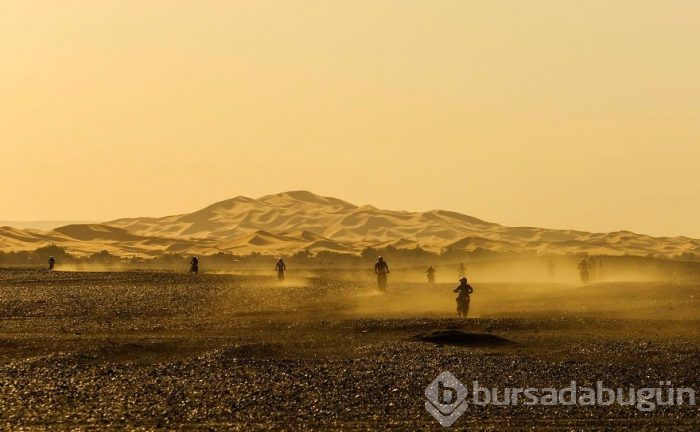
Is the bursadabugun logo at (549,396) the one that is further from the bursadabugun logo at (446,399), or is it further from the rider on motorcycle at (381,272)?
the rider on motorcycle at (381,272)

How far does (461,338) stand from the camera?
28094mm

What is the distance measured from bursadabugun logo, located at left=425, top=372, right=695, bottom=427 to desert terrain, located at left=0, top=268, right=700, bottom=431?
0.84ft

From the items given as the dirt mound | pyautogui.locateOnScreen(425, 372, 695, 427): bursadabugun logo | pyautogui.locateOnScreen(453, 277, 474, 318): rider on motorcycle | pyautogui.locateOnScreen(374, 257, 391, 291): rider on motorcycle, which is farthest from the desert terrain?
pyautogui.locateOnScreen(374, 257, 391, 291): rider on motorcycle

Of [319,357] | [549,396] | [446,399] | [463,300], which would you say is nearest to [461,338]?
[319,357]

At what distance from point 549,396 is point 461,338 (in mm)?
8759

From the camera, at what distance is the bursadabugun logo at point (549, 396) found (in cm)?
1858

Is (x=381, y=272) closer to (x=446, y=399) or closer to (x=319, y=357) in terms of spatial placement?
(x=319, y=357)

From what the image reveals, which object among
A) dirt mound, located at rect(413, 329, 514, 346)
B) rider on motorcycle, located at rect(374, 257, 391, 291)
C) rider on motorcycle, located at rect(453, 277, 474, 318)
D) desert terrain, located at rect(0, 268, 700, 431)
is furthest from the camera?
Answer: rider on motorcycle, located at rect(374, 257, 391, 291)

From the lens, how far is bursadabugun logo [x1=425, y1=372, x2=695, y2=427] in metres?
18.6

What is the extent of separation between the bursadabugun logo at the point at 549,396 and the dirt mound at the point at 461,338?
22.4ft

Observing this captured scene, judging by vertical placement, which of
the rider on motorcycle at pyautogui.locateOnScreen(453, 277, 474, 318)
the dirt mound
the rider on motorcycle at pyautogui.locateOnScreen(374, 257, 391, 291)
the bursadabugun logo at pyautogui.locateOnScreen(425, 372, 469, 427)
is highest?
the rider on motorcycle at pyautogui.locateOnScreen(374, 257, 391, 291)

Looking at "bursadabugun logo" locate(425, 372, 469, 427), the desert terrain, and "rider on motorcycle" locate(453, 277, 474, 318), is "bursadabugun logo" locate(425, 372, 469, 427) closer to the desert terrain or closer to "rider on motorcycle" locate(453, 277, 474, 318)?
the desert terrain

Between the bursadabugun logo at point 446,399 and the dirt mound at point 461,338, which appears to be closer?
the bursadabugun logo at point 446,399

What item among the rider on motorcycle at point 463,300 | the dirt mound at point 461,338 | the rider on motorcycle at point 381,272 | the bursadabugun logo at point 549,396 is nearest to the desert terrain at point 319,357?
the dirt mound at point 461,338
